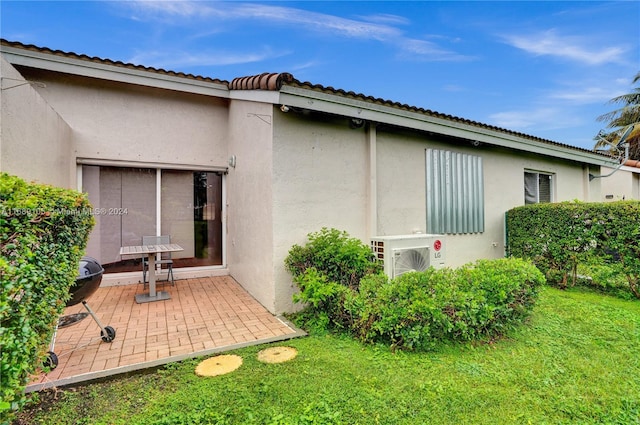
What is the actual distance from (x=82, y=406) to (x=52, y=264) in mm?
1424

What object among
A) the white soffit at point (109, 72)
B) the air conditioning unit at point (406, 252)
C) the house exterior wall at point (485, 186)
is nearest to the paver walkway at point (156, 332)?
the air conditioning unit at point (406, 252)

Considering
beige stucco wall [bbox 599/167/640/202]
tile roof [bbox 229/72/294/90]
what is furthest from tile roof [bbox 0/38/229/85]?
beige stucco wall [bbox 599/167/640/202]

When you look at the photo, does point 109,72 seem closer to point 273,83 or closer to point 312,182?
point 273,83

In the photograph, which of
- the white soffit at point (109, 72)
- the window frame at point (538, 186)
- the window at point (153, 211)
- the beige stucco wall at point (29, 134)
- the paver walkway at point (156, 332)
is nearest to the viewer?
the paver walkway at point (156, 332)

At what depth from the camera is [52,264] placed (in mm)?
2855

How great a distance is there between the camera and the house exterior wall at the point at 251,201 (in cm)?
582

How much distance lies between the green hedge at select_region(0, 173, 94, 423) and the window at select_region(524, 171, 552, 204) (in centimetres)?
1167

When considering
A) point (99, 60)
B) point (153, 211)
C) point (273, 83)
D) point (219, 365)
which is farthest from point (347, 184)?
point (99, 60)

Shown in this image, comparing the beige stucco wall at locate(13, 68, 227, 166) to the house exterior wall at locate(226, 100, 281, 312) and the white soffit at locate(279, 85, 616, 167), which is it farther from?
the white soffit at locate(279, 85, 616, 167)

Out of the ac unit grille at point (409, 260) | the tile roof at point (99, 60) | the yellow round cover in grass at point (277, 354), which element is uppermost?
the tile roof at point (99, 60)

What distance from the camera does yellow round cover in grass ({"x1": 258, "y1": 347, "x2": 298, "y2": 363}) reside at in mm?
3947

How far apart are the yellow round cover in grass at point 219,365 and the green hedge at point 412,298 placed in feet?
4.45

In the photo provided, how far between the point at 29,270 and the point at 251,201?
465 cm

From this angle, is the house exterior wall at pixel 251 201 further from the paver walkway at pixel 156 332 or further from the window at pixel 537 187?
the window at pixel 537 187
